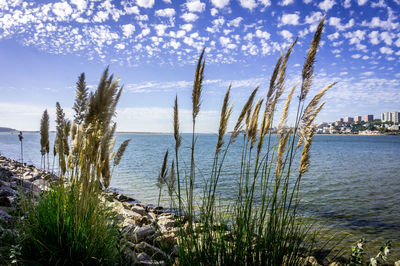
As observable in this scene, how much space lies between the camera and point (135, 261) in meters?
3.27

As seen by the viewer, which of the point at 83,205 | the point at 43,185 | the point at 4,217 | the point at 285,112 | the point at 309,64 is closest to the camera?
the point at 309,64

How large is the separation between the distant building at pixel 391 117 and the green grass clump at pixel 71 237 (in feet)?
613

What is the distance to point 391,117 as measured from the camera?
155750 mm

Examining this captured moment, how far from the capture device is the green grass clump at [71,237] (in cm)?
273

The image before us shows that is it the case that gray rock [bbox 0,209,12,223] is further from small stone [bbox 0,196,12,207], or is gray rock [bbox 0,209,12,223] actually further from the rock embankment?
small stone [bbox 0,196,12,207]

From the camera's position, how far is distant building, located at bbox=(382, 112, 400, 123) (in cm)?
14938

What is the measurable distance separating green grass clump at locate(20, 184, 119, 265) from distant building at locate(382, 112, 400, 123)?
186932 mm

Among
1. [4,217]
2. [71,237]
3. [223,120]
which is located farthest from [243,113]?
[4,217]

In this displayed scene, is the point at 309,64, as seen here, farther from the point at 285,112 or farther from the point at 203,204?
the point at 203,204

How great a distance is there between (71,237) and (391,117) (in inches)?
7714

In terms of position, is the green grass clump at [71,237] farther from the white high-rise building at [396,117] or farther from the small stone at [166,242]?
the white high-rise building at [396,117]

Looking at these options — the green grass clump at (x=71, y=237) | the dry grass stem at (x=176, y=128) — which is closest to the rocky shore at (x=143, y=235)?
the green grass clump at (x=71, y=237)

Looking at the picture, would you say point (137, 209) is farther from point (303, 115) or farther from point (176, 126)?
point (303, 115)

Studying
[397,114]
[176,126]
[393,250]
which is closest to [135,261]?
[176,126]
